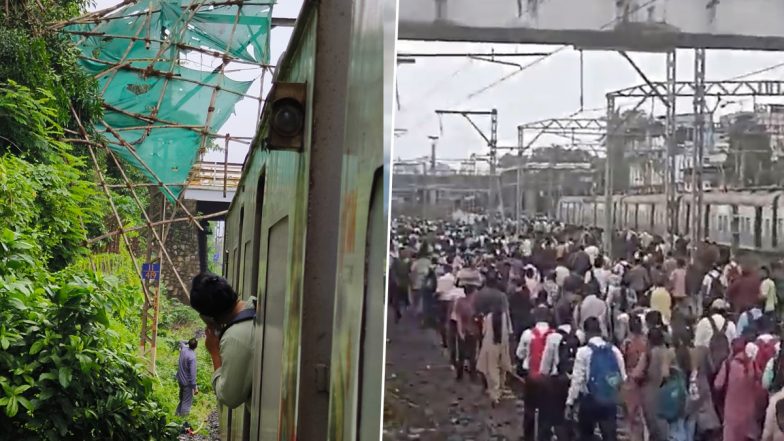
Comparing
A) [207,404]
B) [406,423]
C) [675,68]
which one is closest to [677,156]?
[675,68]

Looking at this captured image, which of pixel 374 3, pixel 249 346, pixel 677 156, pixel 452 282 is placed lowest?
pixel 249 346

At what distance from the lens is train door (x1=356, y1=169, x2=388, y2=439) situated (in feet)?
3.75

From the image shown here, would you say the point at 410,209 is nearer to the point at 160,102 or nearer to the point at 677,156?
the point at 677,156

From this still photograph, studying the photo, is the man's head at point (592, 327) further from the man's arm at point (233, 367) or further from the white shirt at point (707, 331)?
the man's arm at point (233, 367)

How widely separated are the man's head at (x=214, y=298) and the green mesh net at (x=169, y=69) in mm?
8783

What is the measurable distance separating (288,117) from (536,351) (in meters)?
1.46

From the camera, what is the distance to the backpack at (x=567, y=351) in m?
0.93

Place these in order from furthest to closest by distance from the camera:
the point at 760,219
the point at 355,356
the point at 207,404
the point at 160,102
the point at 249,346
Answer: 1. the point at 207,404
2. the point at 160,102
3. the point at 249,346
4. the point at 355,356
5. the point at 760,219

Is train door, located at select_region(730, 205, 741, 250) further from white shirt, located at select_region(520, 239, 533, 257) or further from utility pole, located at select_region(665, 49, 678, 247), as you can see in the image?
white shirt, located at select_region(520, 239, 533, 257)

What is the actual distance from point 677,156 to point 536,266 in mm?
194

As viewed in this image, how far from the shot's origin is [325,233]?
207cm

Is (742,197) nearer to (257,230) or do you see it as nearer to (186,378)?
(257,230)

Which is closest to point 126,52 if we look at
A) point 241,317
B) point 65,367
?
point 65,367

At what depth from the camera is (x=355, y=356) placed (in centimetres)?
136
